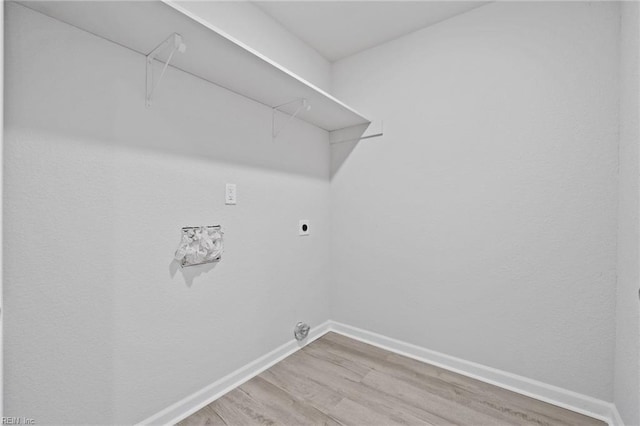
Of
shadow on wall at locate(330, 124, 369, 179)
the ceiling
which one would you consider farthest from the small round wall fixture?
the ceiling

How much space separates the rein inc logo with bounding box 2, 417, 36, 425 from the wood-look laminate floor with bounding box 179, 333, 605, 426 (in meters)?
0.62

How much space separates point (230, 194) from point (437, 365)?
1.77 m

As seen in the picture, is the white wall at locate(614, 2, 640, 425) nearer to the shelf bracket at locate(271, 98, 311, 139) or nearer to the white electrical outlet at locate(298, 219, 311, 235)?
the shelf bracket at locate(271, 98, 311, 139)

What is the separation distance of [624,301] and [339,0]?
224 cm

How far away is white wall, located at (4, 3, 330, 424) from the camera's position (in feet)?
3.23

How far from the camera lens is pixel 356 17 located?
1.89 m

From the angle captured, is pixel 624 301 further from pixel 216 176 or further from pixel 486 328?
pixel 216 176

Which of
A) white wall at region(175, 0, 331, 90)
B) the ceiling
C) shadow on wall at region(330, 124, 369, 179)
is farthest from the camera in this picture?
shadow on wall at region(330, 124, 369, 179)

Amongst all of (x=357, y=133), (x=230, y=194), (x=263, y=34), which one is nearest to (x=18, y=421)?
(x=230, y=194)

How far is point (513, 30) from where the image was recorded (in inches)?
64.9

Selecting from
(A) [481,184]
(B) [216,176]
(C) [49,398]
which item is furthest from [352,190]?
(C) [49,398]

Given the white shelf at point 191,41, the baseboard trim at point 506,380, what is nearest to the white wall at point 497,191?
the baseboard trim at point 506,380

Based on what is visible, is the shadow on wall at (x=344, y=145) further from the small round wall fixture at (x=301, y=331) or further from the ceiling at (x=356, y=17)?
the small round wall fixture at (x=301, y=331)

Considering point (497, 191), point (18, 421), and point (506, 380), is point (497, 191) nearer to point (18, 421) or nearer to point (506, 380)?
point (506, 380)
